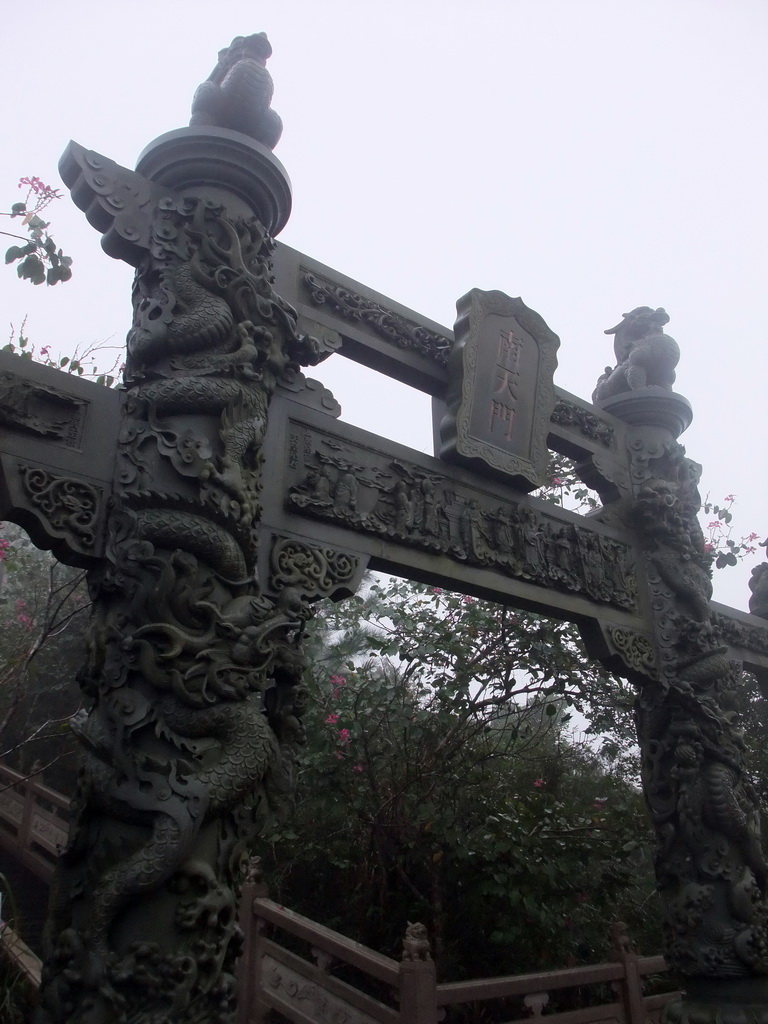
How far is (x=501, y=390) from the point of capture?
3.75m

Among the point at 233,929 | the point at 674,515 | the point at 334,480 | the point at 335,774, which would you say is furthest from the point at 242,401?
the point at 335,774

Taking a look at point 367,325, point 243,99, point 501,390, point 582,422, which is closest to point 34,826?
point 367,325

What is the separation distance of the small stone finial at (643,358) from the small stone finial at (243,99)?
2831 mm

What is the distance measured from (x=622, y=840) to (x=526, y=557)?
2.69m

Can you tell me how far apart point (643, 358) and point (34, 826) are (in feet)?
18.4

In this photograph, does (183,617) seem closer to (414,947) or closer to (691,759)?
(414,947)

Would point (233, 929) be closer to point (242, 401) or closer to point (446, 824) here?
point (242, 401)

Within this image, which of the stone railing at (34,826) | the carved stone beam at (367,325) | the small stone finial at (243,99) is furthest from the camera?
the stone railing at (34,826)

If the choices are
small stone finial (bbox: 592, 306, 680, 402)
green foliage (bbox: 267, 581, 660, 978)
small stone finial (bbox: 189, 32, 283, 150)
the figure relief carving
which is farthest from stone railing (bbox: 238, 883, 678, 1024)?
small stone finial (bbox: 189, 32, 283, 150)

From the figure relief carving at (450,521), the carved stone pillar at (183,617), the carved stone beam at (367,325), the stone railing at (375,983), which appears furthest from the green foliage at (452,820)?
the carved stone pillar at (183,617)

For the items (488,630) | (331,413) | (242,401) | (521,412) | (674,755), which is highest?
(521,412)

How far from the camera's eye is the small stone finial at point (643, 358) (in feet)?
16.0

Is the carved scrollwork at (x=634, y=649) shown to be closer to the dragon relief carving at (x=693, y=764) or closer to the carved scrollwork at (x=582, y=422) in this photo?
the dragon relief carving at (x=693, y=764)

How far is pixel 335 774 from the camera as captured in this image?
16.9 feet
